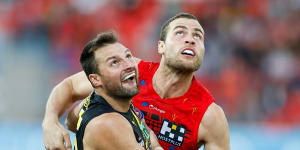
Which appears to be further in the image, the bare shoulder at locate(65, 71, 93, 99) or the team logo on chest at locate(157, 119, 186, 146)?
the bare shoulder at locate(65, 71, 93, 99)

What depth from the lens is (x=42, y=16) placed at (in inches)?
405

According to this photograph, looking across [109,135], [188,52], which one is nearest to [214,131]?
[188,52]

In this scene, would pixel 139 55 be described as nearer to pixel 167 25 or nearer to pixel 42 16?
pixel 42 16

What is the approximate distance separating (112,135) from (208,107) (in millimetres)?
1186

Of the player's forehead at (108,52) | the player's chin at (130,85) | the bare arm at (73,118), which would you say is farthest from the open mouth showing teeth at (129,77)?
the bare arm at (73,118)

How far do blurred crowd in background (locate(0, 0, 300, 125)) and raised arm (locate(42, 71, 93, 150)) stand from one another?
4.53 meters

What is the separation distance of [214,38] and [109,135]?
6507 millimetres

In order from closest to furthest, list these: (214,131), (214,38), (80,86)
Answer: (214,131)
(80,86)
(214,38)

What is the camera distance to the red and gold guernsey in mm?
4551

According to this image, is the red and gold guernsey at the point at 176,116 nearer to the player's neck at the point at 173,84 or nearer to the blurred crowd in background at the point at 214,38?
the player's neck at the point at 173,84

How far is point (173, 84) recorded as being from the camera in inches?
185

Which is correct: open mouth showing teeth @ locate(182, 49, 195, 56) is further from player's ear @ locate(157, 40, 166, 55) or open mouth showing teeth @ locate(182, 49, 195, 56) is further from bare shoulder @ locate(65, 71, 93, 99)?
bare shoulder @ locate(65, 71, 93, 99)

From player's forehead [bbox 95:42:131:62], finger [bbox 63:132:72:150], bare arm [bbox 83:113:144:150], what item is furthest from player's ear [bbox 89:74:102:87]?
finger [bbox 63:132:72:150]

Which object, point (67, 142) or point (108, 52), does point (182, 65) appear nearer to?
point (108, 52)
